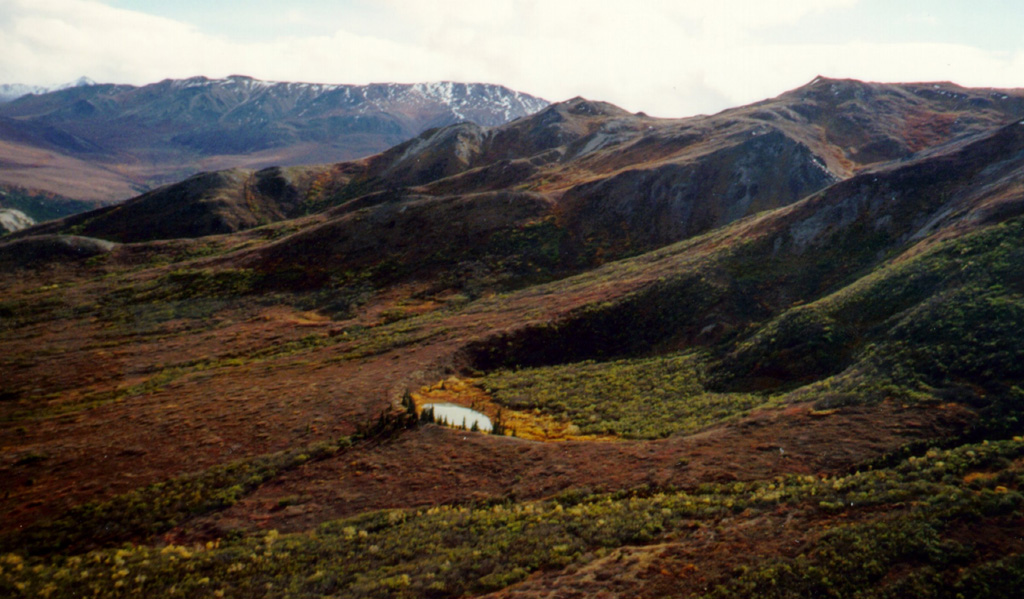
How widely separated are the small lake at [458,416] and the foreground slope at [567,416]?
119cm

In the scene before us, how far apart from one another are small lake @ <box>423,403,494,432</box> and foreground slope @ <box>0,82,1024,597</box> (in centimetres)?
119

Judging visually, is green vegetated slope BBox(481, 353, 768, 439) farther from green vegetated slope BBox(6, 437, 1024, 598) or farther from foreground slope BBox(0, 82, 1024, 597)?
green vegetated slope BBox(6, 437, 1024, 598)

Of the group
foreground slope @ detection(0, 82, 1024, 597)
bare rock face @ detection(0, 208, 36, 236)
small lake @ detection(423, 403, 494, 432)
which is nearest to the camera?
foreground slope @ detection(0, 82, 1024, 597)

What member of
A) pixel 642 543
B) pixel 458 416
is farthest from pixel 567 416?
pixel 642 543

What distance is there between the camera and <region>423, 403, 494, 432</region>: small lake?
2600 centimetres

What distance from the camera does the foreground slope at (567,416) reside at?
45.5ft

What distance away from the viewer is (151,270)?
65.4 metres

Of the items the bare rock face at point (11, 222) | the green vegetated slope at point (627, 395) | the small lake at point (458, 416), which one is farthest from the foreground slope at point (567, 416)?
the bare rock face at point (11, 222)

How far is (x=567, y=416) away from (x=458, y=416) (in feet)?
19.5

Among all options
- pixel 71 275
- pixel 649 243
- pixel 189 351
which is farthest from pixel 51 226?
pixel 649 243

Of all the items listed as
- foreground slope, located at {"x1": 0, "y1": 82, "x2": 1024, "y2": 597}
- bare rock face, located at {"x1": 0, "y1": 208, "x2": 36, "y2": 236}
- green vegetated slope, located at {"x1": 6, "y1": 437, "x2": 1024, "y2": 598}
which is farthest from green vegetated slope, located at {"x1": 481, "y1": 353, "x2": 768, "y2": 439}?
bare rock face, located at {"x1": 0, "y1": 208, "x2": 36, "y2": 236}

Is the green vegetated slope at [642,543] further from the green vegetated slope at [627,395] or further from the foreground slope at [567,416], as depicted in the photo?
the green vegetated slope at [627,395]

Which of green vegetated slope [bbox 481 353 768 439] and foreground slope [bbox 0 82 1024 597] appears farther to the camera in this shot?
green vegetated slope [bbox 481 353 768 439]

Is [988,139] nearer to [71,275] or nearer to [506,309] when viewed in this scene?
[506,309]
